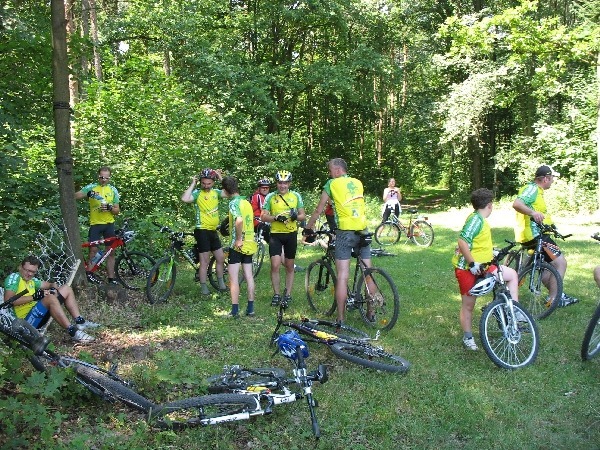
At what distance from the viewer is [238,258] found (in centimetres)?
688

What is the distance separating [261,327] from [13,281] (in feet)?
9.23

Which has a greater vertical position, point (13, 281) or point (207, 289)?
point (13, 281)

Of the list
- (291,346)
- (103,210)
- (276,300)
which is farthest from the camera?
(103,210)

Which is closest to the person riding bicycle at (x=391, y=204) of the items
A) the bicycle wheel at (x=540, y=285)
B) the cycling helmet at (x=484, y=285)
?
the bicycle wheel at (x=540, y=285)

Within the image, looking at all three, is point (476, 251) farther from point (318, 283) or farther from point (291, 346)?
point (318, 283)

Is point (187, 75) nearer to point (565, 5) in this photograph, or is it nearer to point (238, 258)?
point (238, 258)

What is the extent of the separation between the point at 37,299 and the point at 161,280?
98.1 inches

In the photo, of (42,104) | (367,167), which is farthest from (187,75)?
(367,167)

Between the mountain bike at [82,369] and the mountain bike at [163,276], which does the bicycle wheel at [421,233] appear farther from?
the mountain bike at [82,369]

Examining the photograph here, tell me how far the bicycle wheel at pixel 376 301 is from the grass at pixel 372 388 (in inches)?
11.1

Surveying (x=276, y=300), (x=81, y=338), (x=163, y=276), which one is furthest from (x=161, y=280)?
(x=81, y=338)

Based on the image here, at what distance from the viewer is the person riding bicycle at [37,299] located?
5.25 metres

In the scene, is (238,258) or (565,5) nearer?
(238,258)

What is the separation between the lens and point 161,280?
299 inches
